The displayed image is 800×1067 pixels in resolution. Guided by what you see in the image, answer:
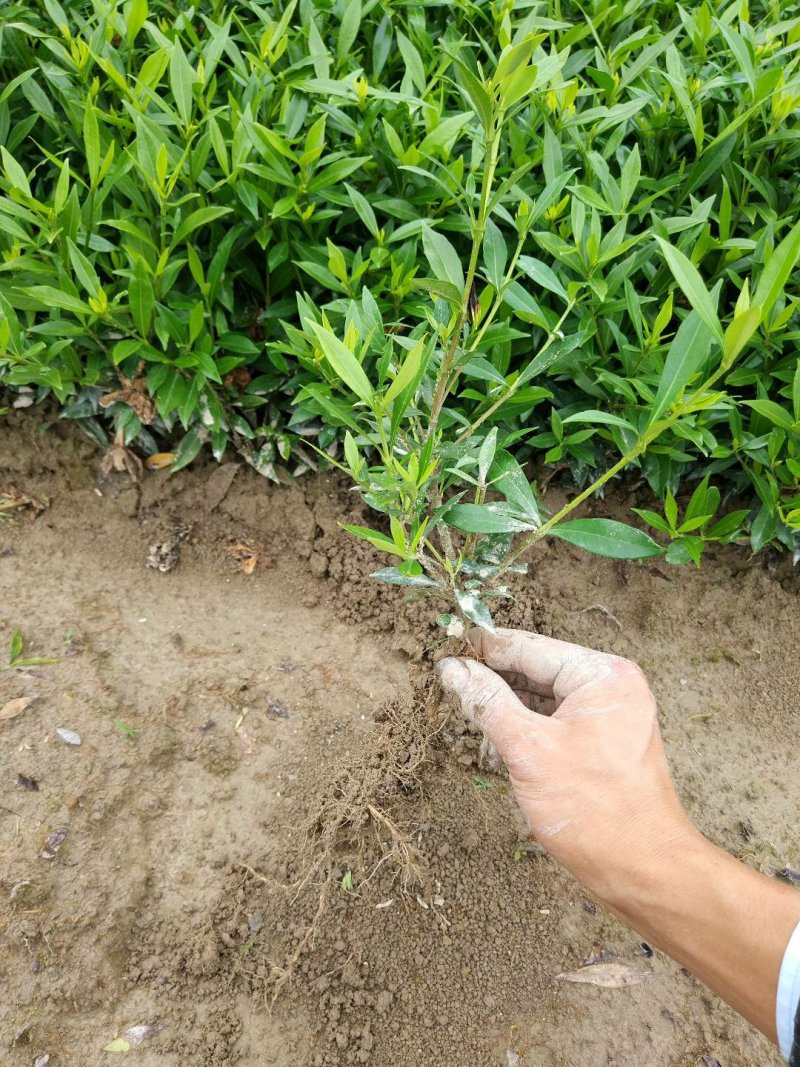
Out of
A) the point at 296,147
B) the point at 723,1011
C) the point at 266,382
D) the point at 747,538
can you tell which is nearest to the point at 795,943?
the point at 723,1011

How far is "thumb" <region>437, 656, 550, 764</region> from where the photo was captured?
1.69 m

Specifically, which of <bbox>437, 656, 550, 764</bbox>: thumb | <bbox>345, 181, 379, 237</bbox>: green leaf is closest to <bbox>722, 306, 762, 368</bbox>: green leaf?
<bbox>437, 656, 550, 764</bbox>: thumb

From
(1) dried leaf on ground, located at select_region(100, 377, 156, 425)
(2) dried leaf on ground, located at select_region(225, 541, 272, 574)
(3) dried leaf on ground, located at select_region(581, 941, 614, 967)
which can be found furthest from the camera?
(2) dried leaf on ground, located at select_region(225, 541, 272, 574)

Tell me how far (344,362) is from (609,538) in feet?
2.22

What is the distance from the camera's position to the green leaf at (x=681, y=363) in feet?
4.43

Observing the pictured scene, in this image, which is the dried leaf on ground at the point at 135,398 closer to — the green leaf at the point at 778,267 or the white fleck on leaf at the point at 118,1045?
the white fleck on leaf at the point at 118,1045

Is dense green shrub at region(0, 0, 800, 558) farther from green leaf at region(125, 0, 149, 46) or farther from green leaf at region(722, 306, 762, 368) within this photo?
green leaf at region(722, 306, 762, 368)

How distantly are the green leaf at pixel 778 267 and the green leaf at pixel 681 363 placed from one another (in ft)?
0.37

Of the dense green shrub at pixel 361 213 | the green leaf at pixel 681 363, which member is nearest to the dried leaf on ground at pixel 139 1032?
the dense green shrub at pixel 361 213

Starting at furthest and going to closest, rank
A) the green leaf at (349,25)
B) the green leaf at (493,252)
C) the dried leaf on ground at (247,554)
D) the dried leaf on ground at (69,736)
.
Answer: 1. the dried leaf on ground at (247,554)
2. the green leaf at (349,25)
3. the dried leaf on ground at (69,736)
4. the green leaf at (493,252)

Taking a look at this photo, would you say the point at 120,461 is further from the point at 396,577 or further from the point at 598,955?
the point at 598,955

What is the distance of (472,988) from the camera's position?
2047 millimetres

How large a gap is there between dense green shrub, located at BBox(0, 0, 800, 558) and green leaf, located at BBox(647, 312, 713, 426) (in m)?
0.64

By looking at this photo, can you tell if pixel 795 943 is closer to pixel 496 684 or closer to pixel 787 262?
pixel 496 684
